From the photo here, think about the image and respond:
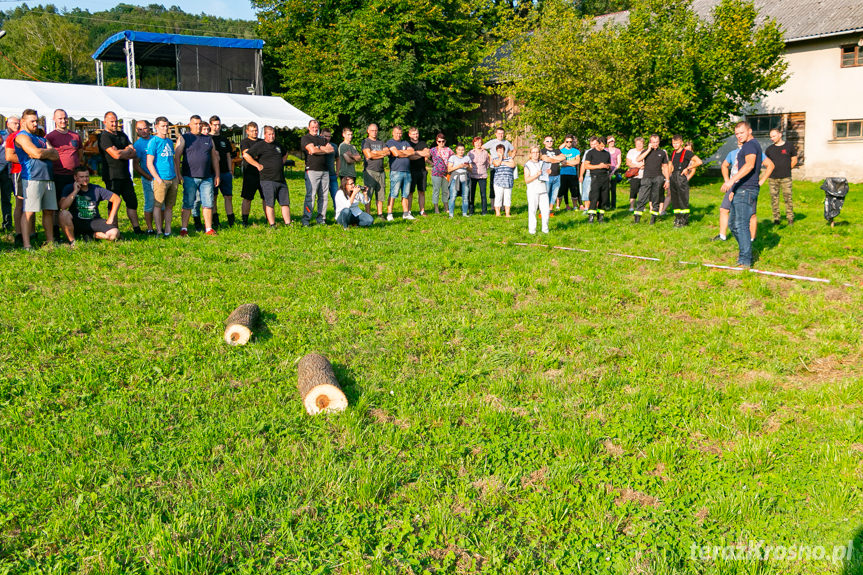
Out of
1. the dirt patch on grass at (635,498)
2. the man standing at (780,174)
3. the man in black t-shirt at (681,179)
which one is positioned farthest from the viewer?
the man standing at (780,174)

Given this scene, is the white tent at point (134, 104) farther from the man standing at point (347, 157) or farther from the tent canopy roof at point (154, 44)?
the man standing at point (347, 157)

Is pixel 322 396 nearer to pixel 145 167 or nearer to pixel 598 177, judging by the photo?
pixel 145 167

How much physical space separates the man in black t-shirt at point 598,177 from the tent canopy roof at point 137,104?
14.6m

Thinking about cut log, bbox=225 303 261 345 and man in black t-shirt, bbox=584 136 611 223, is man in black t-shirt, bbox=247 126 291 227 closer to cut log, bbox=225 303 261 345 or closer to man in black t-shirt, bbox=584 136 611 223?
cut log, bbox=225 303 261 345

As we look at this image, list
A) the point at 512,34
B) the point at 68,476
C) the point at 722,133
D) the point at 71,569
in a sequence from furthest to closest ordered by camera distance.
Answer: the point at 512,34
the point at 722,133
the point at 68,476
the point at 71,569

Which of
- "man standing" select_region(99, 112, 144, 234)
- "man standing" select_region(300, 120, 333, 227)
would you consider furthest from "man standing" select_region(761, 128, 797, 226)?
"man standing" select_region(99, 112, 144, 234)

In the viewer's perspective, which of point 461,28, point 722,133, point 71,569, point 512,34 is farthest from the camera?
point 461,28

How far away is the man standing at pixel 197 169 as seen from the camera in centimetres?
1038

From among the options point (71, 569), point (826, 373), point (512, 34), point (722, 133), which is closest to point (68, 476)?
point (71, 569)

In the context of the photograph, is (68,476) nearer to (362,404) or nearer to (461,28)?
(362,404)

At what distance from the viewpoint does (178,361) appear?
213 inches

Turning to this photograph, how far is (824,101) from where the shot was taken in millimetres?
24891

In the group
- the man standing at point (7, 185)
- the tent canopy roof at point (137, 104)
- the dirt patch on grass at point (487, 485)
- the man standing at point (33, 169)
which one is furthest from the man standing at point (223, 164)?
the tent canopy roof at point (137, 104)

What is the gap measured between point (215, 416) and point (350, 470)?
1.24 m
